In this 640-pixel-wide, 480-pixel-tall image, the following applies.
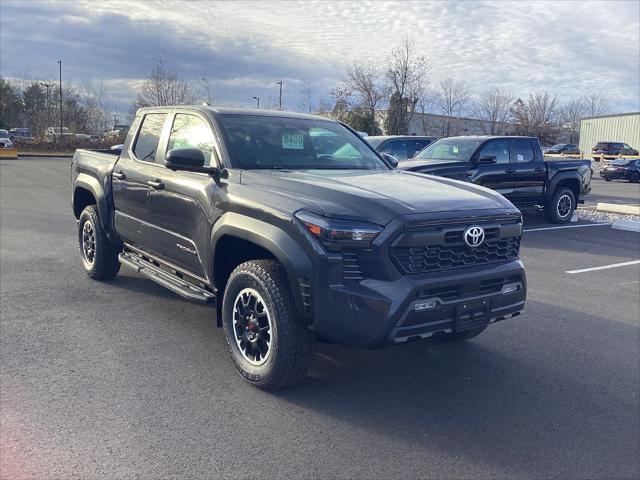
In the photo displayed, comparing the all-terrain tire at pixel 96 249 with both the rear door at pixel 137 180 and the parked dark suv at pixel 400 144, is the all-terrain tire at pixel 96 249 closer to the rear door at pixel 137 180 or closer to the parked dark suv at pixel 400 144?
the rear door at pixel 137 180

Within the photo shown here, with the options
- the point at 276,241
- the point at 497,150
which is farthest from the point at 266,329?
the point at 497,150

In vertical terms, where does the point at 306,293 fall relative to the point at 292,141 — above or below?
below

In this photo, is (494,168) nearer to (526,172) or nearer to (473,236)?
(526,172)

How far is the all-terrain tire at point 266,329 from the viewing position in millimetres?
3863

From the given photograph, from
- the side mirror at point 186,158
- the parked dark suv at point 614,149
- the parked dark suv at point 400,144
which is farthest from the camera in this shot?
the parked dark suv at point 614,149

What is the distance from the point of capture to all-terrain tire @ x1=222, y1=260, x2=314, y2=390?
3.86 m

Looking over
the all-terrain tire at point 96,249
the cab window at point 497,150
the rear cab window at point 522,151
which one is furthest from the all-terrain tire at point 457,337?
the rear cab window at point 522,151

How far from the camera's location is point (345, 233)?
11.8 ft

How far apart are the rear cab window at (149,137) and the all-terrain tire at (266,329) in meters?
2.00

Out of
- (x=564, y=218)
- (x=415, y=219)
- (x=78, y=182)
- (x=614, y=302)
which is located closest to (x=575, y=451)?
(x=415, y=219)

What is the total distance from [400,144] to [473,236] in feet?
38.5

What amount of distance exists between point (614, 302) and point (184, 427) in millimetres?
5264

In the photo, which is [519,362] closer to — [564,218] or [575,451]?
[575,451]

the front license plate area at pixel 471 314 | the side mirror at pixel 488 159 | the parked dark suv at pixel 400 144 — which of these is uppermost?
the parked dark suv at pixel 400 144
